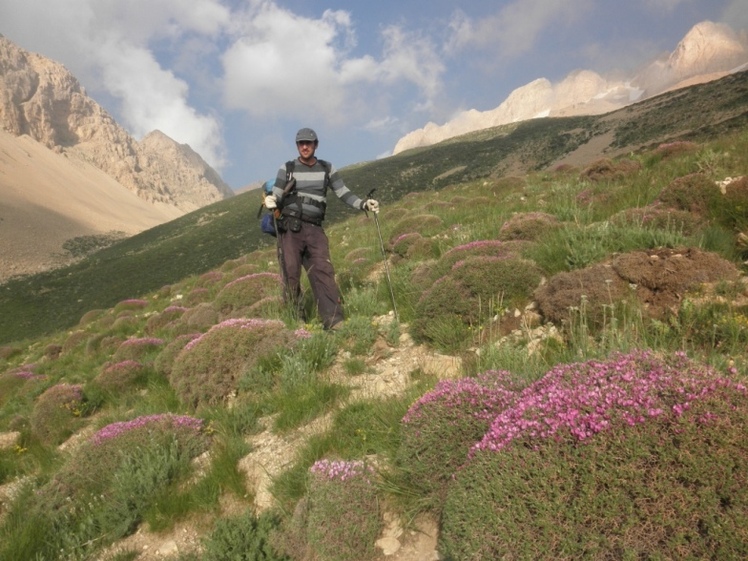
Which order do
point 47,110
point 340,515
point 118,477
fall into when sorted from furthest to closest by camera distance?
point 47,110
point 118,477
point 340,515

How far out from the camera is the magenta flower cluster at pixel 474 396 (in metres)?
2.84

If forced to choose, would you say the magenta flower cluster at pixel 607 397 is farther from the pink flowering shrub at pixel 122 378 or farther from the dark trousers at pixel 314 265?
the pink flowering shrub at pixel 122 378

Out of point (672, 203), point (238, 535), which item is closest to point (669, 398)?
point (238, 535)

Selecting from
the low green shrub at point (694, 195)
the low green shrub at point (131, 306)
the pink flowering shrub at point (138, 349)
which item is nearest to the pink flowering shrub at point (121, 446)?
the pink flowering shrub at point (138, 349)

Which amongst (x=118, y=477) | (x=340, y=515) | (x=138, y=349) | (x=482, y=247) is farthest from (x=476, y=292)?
(x=138, y=349)

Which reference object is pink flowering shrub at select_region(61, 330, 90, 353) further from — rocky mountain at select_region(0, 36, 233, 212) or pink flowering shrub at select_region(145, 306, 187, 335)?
rocky mountain at select_region(0, 36, 233, 212)

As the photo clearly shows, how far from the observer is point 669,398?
1942 millimetres

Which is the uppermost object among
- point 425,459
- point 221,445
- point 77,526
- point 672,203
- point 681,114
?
point 681,114

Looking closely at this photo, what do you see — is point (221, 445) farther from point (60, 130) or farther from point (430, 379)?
point (60, 130)

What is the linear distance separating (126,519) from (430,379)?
2.94 meters

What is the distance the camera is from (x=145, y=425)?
470cm

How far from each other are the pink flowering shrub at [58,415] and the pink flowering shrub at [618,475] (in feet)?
25.4

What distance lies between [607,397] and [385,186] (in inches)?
3141

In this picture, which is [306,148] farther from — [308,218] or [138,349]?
[138,349]
